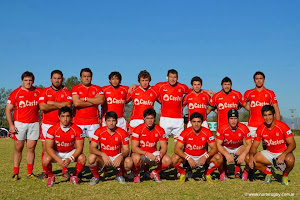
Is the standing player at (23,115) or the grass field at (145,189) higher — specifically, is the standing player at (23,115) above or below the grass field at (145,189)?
above

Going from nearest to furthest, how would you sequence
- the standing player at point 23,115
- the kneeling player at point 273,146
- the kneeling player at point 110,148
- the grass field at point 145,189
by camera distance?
the grass field at point 145,189 → the kneeling player at point 273,146 → the kneeling player at point 110,148 → the standing player at point 23,115

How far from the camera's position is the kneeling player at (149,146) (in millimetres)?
7152

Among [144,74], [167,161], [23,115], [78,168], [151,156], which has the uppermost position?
[144,74]

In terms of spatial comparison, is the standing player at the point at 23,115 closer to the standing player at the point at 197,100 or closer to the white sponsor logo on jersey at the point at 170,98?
the white sponsor logo on jersey at the point at 170,98

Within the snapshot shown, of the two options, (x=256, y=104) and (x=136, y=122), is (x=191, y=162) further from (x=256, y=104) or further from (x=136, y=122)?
(x=256, y=104)

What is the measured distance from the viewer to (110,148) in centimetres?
720

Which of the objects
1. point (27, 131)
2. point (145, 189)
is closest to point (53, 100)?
point (27, 131)

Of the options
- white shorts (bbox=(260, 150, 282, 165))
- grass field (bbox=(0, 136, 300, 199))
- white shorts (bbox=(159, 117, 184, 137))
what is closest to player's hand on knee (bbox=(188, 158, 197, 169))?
grass field (bbox=(0, 136, 300, 199))

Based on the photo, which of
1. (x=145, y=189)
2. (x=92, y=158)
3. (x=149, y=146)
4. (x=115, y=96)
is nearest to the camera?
(x=145, y=189)

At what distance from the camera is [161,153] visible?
7.24m

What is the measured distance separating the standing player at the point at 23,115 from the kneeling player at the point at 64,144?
1119 millimetres

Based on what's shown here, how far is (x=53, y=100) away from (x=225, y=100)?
4.76 metres

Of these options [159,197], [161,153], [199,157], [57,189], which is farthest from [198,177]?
[57,189]

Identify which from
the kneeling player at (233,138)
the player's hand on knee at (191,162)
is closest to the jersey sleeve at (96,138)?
the player's hand on knee at (191,162)
